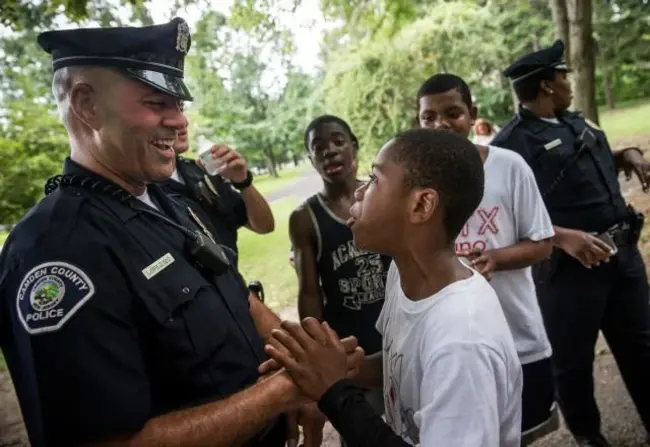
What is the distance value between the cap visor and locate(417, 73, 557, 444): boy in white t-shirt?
146 centimetres

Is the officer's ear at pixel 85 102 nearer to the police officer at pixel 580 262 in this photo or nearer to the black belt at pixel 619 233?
the police officer at pixel 580 262

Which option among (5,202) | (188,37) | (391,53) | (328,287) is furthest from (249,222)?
(391,53)

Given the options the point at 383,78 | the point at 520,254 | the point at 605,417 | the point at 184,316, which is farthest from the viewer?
the point at 383,78

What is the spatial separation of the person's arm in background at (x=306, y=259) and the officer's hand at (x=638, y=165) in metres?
2.23

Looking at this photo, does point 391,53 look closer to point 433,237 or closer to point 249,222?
point 249,222

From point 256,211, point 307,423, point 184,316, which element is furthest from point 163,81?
point 256,211

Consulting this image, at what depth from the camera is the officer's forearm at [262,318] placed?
1.97 meters

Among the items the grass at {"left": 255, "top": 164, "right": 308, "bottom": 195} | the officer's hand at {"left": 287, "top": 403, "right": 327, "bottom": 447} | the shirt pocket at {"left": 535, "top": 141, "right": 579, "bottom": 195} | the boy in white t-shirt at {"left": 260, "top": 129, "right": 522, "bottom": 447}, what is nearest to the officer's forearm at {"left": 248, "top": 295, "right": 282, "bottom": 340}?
the officer's hand at {"left": 287, "top": 403, "right": 327, "bottom": 447}

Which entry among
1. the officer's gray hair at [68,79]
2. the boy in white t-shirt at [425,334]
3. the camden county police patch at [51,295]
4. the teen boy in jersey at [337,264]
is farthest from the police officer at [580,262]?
the camden county police patch at [51,295]

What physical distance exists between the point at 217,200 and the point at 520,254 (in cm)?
167

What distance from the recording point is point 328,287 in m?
2.89

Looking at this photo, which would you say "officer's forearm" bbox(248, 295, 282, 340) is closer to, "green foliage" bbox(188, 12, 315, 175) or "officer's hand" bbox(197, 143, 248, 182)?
"officer's hand" bbox(197, 143, 248, 182)

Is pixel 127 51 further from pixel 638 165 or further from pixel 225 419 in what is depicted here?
pixel 638 165

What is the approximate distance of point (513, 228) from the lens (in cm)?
253
